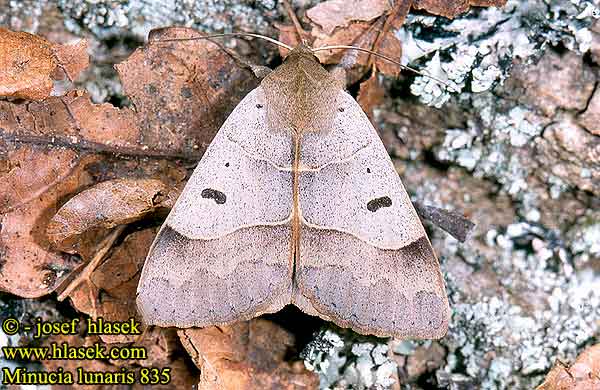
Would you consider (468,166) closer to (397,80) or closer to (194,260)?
(397,80)

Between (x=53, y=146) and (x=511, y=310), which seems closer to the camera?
(x=53, y=146)

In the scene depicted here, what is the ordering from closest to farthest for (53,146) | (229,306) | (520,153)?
(229,306) < (53,146) < (520,153)

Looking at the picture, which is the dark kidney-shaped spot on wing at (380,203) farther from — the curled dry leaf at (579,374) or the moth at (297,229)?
the curled dry leaf at (579,374)

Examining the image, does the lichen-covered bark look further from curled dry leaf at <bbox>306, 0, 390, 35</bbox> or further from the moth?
the moth

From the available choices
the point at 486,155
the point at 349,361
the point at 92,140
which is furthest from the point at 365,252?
the point at 92,140

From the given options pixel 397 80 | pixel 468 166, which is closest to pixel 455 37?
pixel 397 80

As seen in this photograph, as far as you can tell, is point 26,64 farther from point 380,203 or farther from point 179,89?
point 380,203
